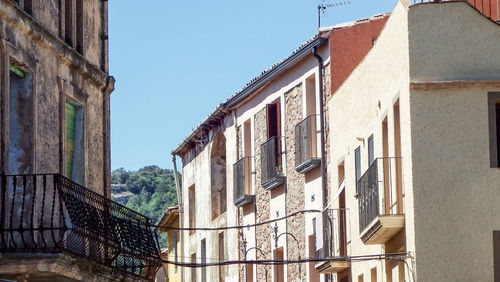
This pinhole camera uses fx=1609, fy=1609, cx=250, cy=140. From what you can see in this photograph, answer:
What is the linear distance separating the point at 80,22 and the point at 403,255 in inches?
264

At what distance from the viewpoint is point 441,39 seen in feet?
86.4

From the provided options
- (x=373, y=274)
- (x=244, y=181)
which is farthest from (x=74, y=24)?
(x=244, y=181)

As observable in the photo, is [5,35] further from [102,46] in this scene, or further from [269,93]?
[269,93]

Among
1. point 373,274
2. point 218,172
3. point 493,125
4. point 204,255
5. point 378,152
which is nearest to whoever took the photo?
point 493,125

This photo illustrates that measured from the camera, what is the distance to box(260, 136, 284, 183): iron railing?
1566 inches

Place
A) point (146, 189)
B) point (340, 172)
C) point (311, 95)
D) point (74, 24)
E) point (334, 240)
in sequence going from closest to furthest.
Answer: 1. point (74, 24)
2. point (334, 240)
3. point (340, 172)
4. point (311, 95)
5. point (146, 189)

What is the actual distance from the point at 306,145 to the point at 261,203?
5056 mm

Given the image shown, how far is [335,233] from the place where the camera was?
3416 cm

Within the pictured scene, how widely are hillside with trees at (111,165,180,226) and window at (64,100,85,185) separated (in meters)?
59.9

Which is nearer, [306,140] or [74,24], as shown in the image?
[74,24]

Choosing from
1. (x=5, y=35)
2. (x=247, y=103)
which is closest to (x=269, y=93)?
(x=247, y=103)

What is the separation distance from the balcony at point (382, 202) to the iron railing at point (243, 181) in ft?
44.3

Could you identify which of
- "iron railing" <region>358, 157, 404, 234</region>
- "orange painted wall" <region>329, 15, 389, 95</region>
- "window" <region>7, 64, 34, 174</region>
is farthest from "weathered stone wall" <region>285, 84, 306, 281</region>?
"window" <region>7, 64, 34, 174</region>

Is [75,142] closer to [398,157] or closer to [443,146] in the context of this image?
[398,157]
